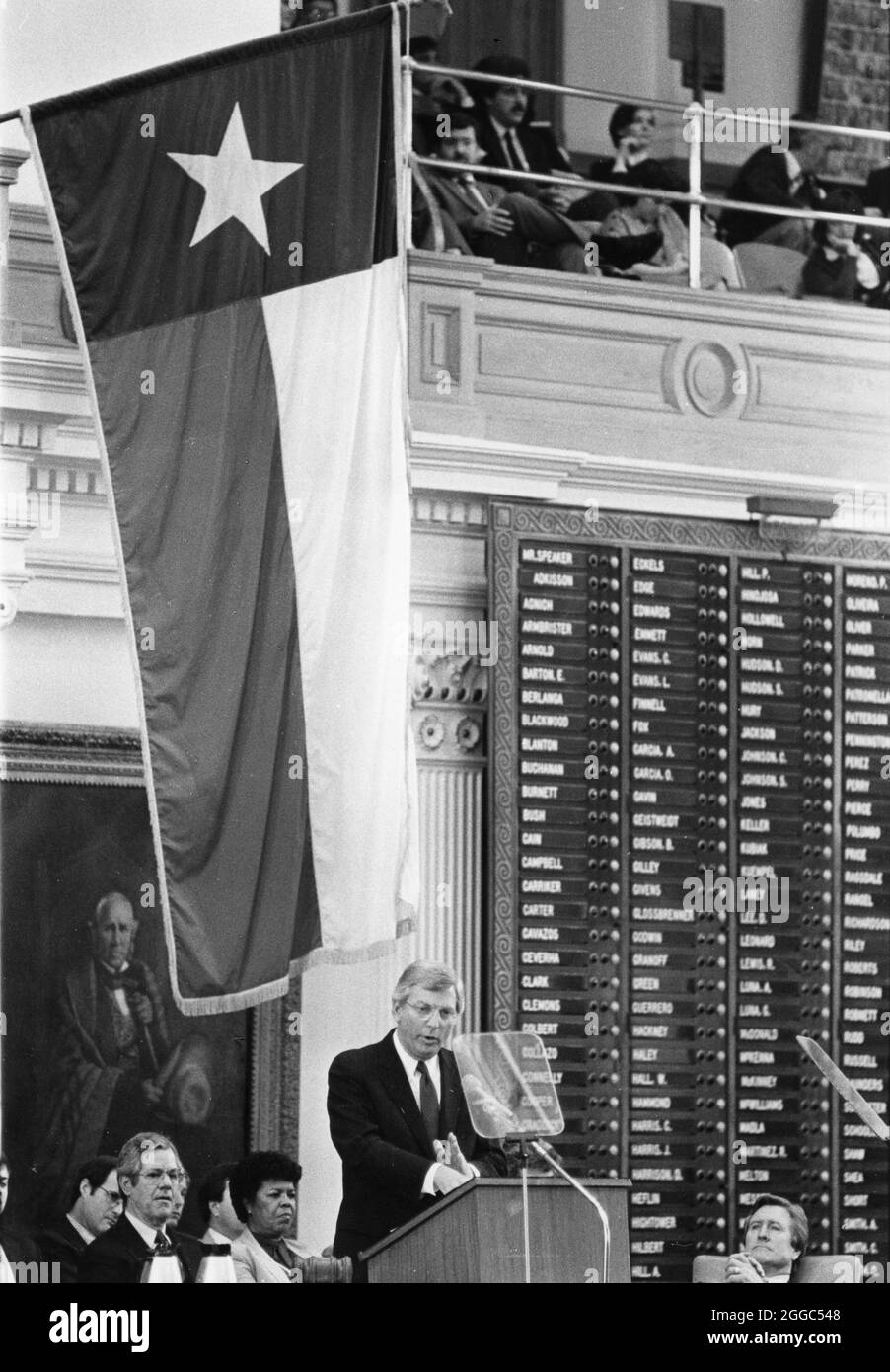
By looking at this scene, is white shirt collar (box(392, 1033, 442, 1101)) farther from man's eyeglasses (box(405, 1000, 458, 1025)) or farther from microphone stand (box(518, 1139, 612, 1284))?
microphone stand (box(518, 1139, 612, 1284))

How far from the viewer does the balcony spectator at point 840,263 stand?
40.6ft

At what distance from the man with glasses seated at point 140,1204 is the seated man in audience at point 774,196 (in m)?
5.78

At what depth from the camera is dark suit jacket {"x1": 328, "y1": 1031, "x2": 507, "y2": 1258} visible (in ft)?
29.9

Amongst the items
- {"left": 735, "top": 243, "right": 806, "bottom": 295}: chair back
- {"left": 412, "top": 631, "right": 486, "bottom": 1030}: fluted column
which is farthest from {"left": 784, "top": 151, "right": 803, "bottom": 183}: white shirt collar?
{"left": 412, "top": 631, "right": 486, "bottom": 1030}: fluted column

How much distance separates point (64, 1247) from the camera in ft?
31.9

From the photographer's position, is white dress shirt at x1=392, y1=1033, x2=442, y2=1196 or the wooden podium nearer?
the wooden podium

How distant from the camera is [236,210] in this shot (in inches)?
381

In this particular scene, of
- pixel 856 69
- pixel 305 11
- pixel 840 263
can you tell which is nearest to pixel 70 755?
pixel 305 11

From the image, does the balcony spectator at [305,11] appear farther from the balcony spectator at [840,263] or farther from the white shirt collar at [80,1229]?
the white shirt collar at [80,1229]

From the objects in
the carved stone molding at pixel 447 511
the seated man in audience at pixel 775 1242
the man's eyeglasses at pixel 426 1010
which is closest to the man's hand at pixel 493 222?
the carved stone molding at pixel 447 511

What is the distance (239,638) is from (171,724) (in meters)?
0.37

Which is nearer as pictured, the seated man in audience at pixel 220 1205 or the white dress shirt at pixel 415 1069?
the seated man in audience at pixel 220 1205
